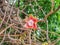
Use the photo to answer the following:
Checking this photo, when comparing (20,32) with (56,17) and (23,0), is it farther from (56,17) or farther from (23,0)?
(56,17)

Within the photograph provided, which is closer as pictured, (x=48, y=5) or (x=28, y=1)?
(x=28, y=1)

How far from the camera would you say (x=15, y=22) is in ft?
4.62

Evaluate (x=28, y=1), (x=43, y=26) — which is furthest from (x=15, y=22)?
(x=43, y=26)

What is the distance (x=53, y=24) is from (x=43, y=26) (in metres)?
0.12

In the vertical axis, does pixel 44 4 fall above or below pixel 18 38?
above

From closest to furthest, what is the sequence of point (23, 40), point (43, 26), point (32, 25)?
point (32, 25) → point (23, 40) → point (43, 26)

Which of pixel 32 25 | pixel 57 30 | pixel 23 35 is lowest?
pixel 57 30

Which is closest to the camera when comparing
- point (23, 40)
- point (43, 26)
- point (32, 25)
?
point (32, 25)

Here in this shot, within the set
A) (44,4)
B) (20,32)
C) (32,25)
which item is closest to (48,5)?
(44,4)

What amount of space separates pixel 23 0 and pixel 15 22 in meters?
0.65

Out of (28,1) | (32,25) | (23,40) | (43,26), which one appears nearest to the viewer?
(32,25)

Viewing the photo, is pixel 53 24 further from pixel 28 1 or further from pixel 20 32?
pixel 20 32

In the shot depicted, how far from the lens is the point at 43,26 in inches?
83.3

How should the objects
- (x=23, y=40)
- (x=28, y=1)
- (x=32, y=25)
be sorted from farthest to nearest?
(x=28, y=1), (x=23, y=40), (x=32, y=25)
